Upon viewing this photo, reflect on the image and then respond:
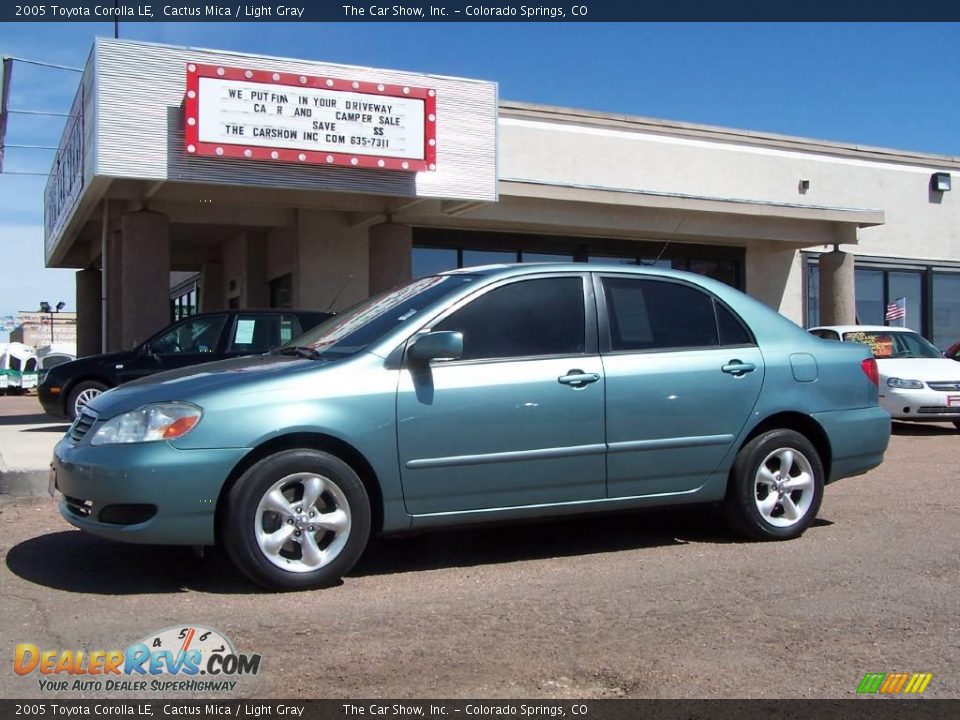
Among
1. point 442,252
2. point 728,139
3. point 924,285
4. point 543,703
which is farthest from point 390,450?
point 924,285

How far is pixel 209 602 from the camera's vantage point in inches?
A: 180

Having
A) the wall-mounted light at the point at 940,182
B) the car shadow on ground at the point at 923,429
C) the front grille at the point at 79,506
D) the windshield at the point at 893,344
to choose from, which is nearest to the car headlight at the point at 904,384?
the car shadow on ground at the point at 923,429

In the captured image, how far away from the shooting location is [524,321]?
542 cm

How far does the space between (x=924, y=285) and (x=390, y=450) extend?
21.0 metres

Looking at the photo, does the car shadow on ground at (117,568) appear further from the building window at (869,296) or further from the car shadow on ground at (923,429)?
the building window at (869,296)

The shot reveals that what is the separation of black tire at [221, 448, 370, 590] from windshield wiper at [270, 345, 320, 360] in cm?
69

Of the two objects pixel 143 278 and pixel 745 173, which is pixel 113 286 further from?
pixel 745 173

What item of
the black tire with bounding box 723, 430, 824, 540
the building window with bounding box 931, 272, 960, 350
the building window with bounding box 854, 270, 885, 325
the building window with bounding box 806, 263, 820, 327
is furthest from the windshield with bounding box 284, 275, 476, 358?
the building window with bounding box 931, 272, 960, 350

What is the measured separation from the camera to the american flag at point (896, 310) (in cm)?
Answer: 2172

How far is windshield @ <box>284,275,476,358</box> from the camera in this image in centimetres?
525

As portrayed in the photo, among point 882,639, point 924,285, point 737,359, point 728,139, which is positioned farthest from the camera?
point 924,285

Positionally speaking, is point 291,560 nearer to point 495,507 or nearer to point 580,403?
point 495,507

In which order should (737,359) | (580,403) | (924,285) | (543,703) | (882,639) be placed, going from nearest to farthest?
1. (543,703)
2. (882,639)
3. (580,403)
4. (737,359)
5. (924,285)

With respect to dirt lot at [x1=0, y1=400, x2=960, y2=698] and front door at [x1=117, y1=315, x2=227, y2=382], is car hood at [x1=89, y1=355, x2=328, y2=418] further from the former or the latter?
front door at [x1=117, y1=315, x2=227, y2=382]
